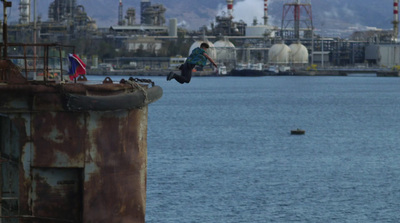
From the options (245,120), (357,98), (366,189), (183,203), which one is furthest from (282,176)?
(357,98)

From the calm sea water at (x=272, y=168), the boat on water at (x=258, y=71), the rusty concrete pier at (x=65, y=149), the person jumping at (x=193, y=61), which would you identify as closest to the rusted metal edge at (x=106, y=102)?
the rusty concrete pier at (x=65, y=149)

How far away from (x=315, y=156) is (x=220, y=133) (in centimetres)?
1459

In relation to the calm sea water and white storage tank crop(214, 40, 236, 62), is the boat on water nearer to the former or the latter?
white storage tank crop(214, 40, 236, 62)

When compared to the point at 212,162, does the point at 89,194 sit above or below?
above

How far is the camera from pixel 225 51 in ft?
634

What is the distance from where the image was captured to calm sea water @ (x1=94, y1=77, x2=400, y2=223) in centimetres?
2864

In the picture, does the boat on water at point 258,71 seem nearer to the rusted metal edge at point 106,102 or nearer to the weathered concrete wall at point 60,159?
the rusted metal edge at point 106,102

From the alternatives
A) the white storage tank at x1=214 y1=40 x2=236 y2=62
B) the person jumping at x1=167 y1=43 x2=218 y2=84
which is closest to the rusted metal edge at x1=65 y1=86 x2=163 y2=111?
the person jumping at x1=167 y1=43 x2=218 y2=84

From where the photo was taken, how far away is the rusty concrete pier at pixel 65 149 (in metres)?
10.1

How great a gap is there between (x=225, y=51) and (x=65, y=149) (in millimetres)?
183416

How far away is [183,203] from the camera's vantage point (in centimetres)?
2941

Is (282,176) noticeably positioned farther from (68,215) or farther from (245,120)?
(245,120)

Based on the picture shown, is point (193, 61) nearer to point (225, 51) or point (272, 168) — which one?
point (272, 168)

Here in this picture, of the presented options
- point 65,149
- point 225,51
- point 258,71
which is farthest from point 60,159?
point 225,51
